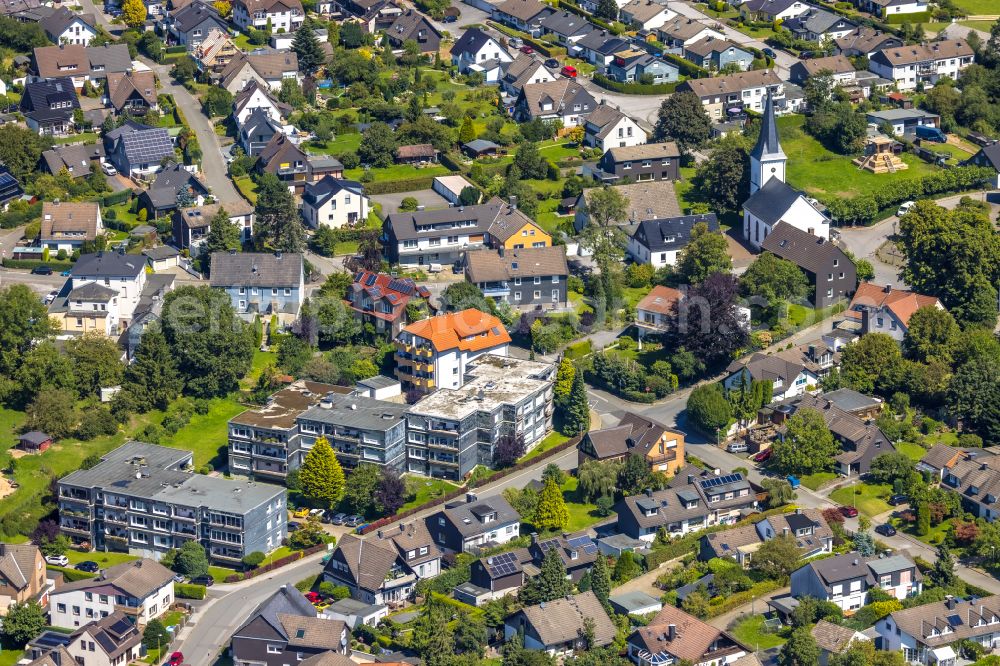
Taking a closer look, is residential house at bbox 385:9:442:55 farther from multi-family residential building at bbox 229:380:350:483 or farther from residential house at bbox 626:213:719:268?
multi-family residential building at bbox 229:380:350:483

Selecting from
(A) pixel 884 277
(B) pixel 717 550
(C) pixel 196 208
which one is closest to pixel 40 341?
(C) pixel 196 208

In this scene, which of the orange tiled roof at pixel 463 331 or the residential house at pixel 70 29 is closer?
the orange tiled roof at pixel 463 331

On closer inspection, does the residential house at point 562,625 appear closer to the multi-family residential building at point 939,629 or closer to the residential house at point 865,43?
the multi-family residential building at point 939,629

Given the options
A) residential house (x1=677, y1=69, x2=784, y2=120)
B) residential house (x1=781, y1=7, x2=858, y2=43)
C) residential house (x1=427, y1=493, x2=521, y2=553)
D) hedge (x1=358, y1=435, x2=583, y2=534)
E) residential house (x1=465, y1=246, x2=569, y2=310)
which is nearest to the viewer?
residential house (x1=427, y1=493, x2=521, y2=553)

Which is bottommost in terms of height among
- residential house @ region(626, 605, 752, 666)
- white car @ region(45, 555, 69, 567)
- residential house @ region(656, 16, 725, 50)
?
white car @ region(45, 555, 69, 567)

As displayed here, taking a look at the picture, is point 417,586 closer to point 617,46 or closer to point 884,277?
point 884,277

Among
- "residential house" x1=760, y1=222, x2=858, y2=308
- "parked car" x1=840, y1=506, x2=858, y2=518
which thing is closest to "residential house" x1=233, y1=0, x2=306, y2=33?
"residential house" x1=760, y1=222, x2=858, y2=308

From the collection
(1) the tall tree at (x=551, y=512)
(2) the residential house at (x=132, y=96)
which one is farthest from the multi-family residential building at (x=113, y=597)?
(2) the residential house at (x=132, y=96)
